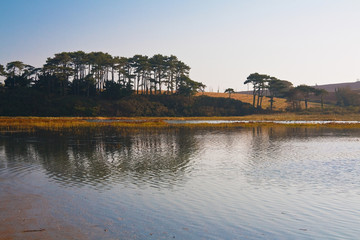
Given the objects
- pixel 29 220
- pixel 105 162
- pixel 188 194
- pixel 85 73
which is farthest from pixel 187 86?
pixel 29 220

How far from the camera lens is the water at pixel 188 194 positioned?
10812 millimetres

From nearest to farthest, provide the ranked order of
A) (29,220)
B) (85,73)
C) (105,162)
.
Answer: (29,220), (105,162), (85,73)

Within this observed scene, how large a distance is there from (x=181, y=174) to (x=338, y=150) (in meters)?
18.5

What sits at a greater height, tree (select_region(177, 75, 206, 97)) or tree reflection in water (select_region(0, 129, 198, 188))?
tree (select_region(177, 75, 206, 97))

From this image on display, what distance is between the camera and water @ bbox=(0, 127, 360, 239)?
10812 mm

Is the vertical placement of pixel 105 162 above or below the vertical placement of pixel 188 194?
above

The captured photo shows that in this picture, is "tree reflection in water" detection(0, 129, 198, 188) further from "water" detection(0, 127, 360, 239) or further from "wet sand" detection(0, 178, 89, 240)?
"wet sand" detection(0, 178, 89, 240)

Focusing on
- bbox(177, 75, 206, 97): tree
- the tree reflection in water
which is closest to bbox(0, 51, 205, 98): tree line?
bbox(177, 75, 206, 97): tree

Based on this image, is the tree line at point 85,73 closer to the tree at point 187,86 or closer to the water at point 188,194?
the tree at point 187,86

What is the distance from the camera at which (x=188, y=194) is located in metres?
15.2

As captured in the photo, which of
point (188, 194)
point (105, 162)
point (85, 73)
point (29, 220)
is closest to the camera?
point (29, 220)

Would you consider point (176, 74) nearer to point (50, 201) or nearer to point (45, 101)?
point (45, 101)

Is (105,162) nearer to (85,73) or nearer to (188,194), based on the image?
(188,194)

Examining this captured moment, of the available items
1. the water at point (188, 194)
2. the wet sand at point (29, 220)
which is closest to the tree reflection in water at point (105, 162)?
the water at point (188, 194)
